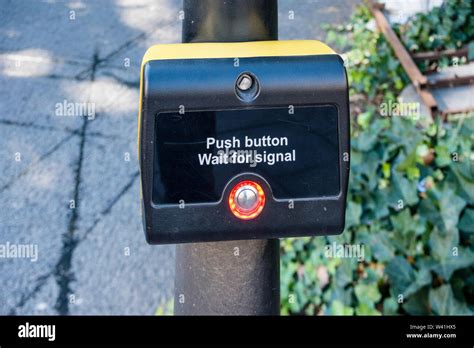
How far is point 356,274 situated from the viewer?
2.06 meters

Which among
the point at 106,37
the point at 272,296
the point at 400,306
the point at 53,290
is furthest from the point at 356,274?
the point at 106,37

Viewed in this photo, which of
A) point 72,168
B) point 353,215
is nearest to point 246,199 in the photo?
point 353,215

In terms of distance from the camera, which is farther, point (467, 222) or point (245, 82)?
point (467, 222)

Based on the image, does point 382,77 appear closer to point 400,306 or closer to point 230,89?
point 400,306

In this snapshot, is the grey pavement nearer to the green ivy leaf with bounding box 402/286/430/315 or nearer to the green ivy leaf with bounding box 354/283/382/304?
the green ivy leaf with bounding box 354/283/382/304

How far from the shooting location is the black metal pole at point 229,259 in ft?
2.89

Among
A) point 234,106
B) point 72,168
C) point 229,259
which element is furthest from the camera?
point 72,168

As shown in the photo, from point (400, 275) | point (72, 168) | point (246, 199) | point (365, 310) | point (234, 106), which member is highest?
point (72, 168)

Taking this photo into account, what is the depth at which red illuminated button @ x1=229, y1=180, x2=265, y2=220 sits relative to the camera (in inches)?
30.5

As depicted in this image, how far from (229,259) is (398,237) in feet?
3.82

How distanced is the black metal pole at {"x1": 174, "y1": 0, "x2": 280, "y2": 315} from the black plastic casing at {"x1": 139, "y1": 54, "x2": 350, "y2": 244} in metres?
0.14

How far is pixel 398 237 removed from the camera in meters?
1.99

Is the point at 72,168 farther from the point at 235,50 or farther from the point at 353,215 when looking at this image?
the point at 235,50

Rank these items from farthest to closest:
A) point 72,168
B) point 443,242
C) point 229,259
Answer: point 72,168
point 443,242
point 229,259
